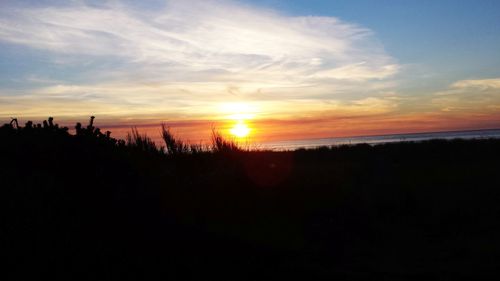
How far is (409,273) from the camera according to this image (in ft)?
22.5

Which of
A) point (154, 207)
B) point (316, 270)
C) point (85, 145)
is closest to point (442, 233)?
point (316, 270)

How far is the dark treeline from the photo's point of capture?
6.93 metres

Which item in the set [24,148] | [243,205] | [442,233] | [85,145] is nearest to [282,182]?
[243,205]

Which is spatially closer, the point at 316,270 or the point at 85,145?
the point at 316,270

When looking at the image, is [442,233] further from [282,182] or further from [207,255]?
[207,255]

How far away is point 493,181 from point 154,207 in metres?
10.2

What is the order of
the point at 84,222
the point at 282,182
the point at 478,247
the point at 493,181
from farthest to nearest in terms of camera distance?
the point at 493,181, the point at 282,182, the point at 478,247, the point at 84,222

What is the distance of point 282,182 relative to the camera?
1184 cm

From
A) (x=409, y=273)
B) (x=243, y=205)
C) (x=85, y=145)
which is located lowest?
(x=409, y=273)

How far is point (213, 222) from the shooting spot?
9.02m

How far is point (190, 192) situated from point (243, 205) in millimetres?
1133

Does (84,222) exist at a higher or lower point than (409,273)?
higher

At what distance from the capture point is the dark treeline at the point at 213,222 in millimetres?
6934

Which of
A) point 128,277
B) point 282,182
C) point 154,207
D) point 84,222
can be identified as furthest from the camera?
point 282,182
